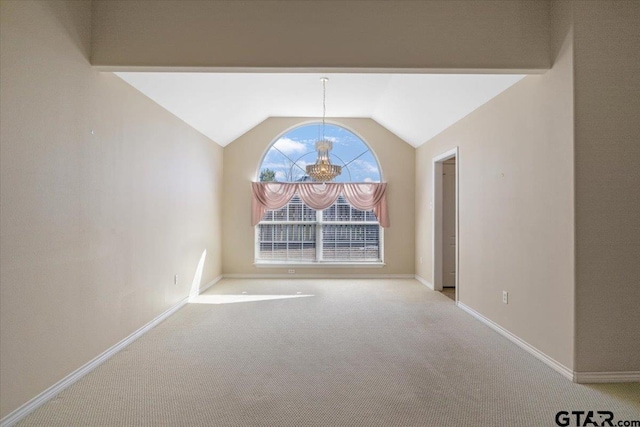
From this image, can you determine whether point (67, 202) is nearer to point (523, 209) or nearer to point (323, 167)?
point (323, 167)

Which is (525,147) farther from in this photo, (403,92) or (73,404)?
(73,404)

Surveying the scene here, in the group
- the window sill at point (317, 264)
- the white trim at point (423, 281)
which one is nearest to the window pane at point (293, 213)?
the window sill at point (317, 264)

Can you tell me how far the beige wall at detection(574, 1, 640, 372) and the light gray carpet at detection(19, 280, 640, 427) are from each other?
380mm

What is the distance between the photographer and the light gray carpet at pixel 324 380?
7.04 feet

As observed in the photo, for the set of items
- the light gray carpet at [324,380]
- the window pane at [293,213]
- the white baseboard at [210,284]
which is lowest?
the light gray carpet at [324,380]

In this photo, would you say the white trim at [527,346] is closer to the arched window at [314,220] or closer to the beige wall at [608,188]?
the beige wall at [608,188]

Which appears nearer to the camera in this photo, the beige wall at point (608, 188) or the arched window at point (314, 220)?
the beige wall at point (608, 188)

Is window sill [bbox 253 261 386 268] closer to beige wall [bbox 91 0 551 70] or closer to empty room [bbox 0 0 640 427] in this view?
empty room [bbox 0 0 640 427]

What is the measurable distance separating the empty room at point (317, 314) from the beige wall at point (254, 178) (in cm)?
242

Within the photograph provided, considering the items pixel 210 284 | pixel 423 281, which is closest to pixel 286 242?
pixel 210 284

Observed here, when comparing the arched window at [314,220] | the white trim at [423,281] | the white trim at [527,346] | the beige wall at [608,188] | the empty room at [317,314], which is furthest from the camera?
the arched window at [314,220]

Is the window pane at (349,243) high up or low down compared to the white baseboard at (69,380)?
up

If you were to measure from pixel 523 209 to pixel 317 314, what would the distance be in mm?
2542

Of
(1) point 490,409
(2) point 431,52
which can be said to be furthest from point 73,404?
(2) point 431,52
